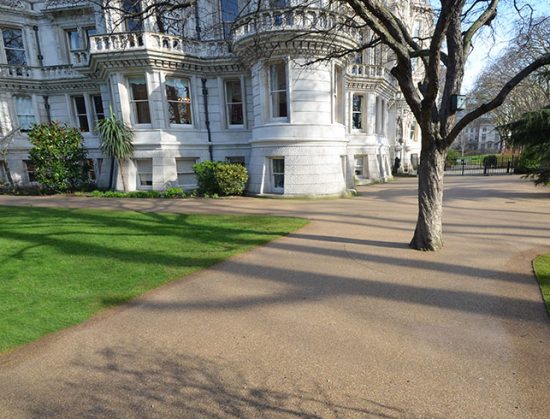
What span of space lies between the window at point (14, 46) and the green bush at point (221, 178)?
51.3 feet

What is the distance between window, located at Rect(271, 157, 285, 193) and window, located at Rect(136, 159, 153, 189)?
20.7 feet

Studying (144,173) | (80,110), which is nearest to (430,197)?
(144,173)

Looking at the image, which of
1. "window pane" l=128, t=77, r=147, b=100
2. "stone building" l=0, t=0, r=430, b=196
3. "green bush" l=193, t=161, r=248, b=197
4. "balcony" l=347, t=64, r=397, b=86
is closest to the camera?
"stone building" l=0, t=0, r=430, b=196

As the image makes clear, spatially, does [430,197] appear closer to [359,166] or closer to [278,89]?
[278,89]

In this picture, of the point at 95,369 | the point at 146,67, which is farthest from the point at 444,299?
the point at 146,67

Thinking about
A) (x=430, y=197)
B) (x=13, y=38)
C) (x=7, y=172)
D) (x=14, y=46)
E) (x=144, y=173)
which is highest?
(x=13, y=38)

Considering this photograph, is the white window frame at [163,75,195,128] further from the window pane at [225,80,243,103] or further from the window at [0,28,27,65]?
the window at [0,28,27,65]

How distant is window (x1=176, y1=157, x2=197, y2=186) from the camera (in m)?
16.0

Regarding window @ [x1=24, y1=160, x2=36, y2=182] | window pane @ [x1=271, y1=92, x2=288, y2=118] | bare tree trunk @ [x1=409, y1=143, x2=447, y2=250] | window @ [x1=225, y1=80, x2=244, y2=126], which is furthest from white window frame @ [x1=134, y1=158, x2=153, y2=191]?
bare tree trunk @ [x1=409, y1=143, x2=447, y2=250]

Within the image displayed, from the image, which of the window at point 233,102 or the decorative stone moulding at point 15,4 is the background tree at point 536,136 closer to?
the window at point 233,102

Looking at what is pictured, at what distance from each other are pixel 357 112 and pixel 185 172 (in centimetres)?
1178

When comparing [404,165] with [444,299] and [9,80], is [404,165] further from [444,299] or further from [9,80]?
[9,80]

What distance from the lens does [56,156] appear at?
48.4ft

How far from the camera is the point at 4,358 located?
310 cm
